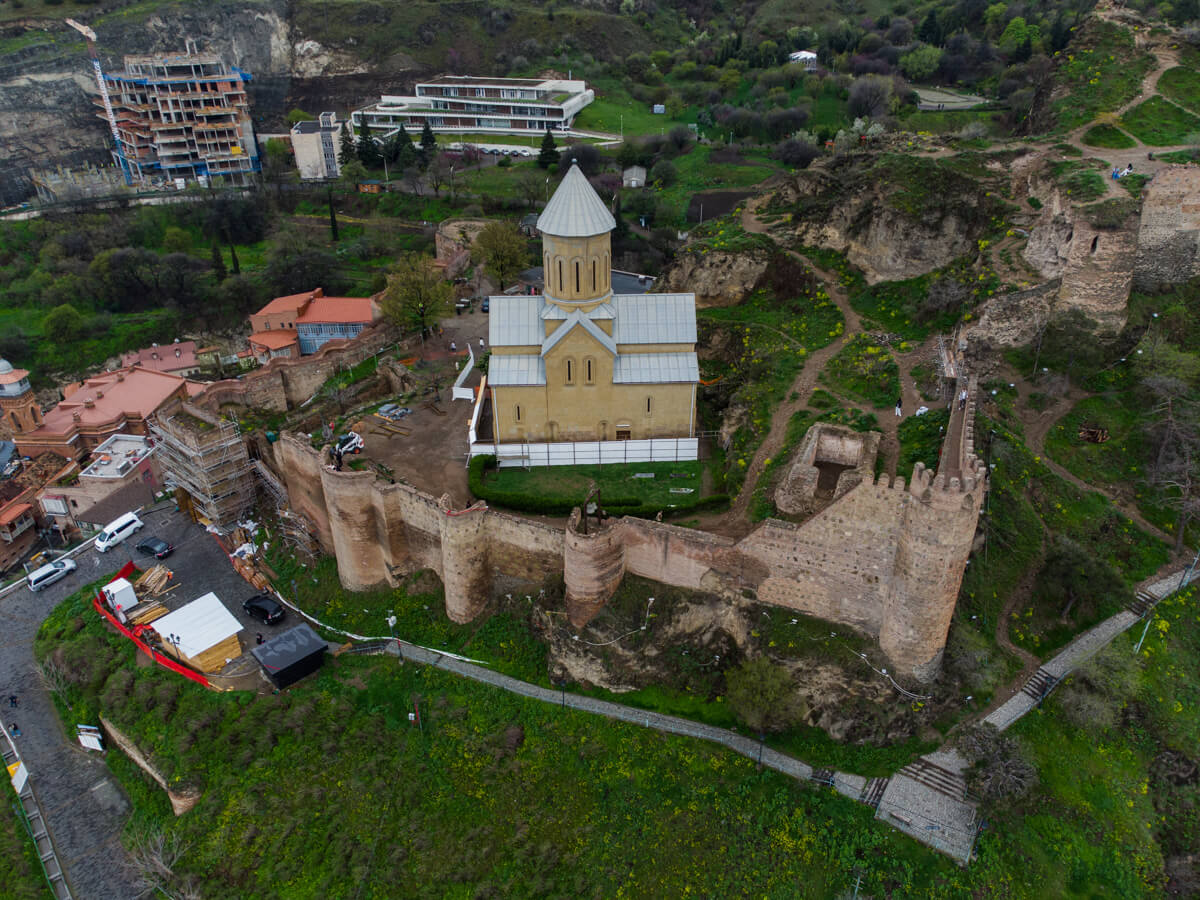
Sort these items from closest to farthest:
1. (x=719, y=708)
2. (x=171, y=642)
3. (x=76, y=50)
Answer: (x=719, y=708), (x=171, y=642), (x=76, y=50)

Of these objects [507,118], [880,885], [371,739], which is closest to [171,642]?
[371,739]

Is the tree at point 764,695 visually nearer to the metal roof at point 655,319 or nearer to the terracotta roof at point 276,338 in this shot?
the metal roof at point 655,319

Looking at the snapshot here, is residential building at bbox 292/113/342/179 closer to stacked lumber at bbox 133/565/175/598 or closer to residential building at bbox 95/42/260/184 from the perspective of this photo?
residential building at bbox 95/42/260/184

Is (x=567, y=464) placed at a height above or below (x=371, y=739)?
above

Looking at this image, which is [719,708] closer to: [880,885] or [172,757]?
[880,885]

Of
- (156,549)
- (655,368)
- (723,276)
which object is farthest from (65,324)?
(655,368)

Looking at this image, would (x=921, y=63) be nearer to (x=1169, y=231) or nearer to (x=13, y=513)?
(x=1169, y=231)
